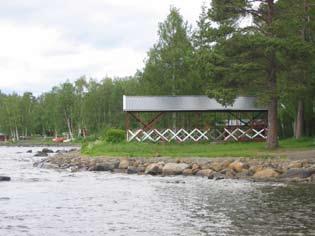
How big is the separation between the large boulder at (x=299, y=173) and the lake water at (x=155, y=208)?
258 cm

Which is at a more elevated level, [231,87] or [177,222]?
[231,87]

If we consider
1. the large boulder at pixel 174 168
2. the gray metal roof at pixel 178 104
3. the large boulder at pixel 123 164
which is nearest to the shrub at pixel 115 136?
the gray metal roof at pixel 178 104

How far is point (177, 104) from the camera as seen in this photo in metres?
49.8

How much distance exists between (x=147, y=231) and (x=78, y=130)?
4222 inches

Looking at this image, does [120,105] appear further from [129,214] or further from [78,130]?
[129,214]

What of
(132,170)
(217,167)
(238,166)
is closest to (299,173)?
(238,166)

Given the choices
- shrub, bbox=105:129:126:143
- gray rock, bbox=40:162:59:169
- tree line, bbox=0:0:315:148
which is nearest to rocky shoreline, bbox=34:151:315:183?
gray rock, bbox=40:162:59:169

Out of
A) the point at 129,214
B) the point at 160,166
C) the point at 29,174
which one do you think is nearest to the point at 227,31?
the point at 160,166

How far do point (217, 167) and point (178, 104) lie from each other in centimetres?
1718

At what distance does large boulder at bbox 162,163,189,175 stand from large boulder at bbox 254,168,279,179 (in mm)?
4676

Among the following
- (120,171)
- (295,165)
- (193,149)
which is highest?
(193,149)

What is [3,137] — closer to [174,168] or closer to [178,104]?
[178,104]

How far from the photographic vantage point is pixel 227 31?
40406 millimetres

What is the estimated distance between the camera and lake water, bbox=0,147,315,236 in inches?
658
